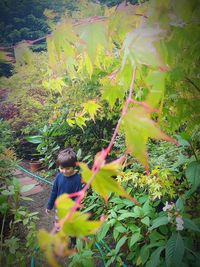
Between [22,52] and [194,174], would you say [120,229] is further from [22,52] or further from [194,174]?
[22,52]

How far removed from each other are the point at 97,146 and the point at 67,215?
3.27m

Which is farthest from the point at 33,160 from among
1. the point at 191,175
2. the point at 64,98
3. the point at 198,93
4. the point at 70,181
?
the point at 198,93

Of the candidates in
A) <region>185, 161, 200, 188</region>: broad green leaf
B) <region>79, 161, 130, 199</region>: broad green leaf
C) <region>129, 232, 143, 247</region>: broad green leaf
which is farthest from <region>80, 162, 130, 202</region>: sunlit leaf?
<region>129, 232, 143, 247</region>: broad green leaf

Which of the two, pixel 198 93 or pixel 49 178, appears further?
pixel 49 178

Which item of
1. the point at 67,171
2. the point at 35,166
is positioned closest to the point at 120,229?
the point at 67,171

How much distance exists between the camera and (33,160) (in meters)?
4.89

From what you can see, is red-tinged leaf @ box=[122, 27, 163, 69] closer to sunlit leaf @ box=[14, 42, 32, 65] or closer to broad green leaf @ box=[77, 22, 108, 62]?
broad green leaf @ box=[77, 22, 108, 62]

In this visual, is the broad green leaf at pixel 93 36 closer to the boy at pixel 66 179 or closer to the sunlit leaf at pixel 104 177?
the sunlit leaf at pixel 104 177

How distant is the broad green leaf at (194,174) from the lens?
4.19ft

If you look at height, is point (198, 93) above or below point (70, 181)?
above

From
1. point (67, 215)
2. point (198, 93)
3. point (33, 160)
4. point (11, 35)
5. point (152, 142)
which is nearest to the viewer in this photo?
point (67, 215)

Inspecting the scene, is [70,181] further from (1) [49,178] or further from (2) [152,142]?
(1) [49,178]

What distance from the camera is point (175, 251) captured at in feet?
4.77

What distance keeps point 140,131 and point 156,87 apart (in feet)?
0.49
